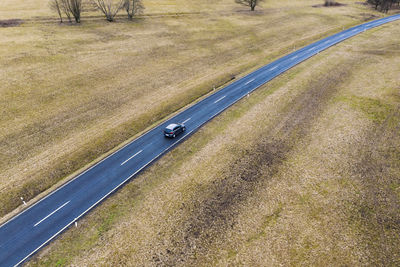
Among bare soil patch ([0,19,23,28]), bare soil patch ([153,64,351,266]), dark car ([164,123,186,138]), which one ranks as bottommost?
bare soil patch ([153,64,351,266])

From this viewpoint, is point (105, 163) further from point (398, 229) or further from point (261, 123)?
point (398, 229)

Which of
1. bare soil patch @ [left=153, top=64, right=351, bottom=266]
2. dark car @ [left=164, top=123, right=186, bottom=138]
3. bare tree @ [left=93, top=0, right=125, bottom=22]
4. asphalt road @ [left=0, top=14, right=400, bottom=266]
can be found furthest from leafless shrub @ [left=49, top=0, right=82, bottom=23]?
bare soil patch @ [left=153, top=64, right=351, bottom=266]

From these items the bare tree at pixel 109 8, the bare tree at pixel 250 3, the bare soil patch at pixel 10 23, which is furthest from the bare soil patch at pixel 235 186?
the bare soil patch at pixel 10 23

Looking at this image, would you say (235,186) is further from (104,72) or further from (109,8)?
(109,8)

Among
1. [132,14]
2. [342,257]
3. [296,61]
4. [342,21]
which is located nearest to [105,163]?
[342,257]

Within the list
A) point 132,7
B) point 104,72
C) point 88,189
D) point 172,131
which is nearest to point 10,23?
point 132,7

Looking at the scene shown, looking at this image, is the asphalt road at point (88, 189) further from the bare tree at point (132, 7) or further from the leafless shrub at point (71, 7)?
the leafless shrub at point (71, 7)

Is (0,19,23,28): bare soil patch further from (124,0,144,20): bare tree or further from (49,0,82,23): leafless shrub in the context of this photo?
(124,0,144,20): bare tree
